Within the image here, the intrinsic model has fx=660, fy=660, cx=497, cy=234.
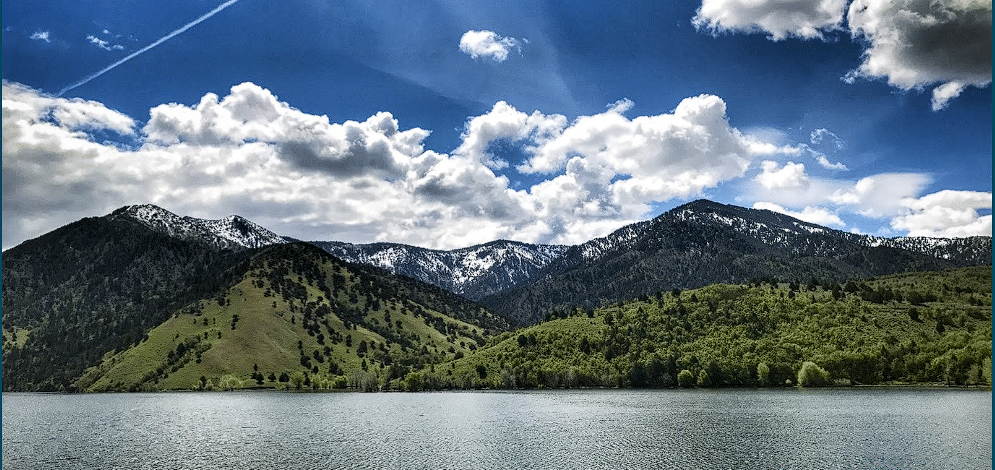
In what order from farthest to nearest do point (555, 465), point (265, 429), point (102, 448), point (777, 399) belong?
1. point (777, 399)
2. point (265, 429)
3. point (102, 448)
4. point (555, 465)

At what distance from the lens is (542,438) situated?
384 ft

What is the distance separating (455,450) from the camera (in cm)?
10425

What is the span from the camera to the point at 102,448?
11188 centimetres

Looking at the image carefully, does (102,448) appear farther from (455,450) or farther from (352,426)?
(455,450)

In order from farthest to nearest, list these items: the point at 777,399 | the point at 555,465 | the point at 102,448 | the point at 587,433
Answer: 1. the point at 777,399
2. the point at 587,433
3. the point at 102,448
4. the point at 555,465

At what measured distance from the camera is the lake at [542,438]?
304 ft

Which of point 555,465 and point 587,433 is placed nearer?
point 555,465

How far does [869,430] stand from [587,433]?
49.8 m

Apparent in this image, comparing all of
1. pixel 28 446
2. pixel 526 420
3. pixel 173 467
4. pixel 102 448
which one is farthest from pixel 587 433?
pixel 28 446

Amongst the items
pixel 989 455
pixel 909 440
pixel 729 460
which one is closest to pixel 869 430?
pixel 909 440

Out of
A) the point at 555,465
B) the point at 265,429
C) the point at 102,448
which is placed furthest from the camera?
the point at 265,429

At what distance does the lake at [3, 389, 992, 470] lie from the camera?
9256 centimetres

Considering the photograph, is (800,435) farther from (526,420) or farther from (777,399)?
(777,399)

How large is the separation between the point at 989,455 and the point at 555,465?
5887 cm
